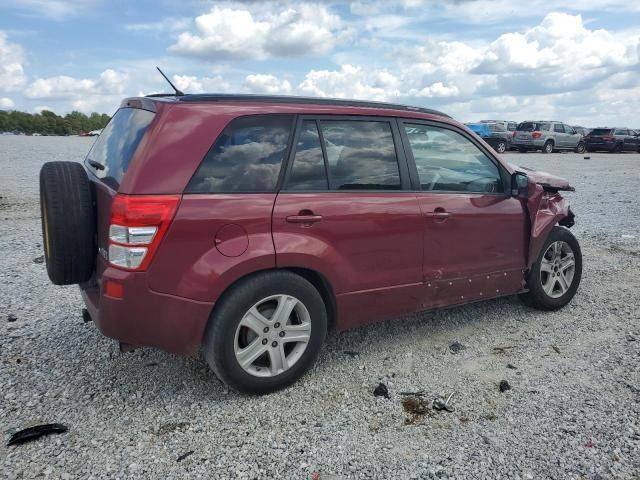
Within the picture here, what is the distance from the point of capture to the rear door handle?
3.26 m

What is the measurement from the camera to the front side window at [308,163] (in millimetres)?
3373

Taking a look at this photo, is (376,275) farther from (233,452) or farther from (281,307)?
(233,452)

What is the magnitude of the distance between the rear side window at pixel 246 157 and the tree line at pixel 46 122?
104m

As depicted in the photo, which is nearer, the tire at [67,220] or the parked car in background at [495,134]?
the tire at [67,220]

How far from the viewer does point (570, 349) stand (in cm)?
410

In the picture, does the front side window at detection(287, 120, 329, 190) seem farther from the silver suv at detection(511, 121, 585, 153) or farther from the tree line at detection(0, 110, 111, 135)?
the tree line at detection(0, 110, 111, 135)

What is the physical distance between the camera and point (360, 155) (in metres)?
3.67

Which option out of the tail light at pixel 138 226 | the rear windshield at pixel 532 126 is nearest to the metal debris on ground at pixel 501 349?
the tail light at pixel 138 226

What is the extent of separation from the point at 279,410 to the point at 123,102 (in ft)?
7.89

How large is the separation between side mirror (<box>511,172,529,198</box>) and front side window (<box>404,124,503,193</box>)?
0.11 metres

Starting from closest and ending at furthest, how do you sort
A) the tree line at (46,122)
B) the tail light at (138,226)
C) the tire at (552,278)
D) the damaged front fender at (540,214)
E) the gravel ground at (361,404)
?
1. the gravel ground at (361,404)
2. the tail light at (138,226)
3. the damaged front fender at (540,214)
4. the tire at (552,278)
5. the tree line at (46,122)

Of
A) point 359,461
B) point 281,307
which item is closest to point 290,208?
point 281,307

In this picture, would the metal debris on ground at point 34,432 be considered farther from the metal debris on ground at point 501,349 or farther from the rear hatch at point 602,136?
the rear hatch at point 602,136

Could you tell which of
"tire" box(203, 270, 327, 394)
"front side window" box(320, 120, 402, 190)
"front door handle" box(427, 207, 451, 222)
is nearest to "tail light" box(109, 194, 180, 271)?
"tire" box(203, 270, 327, 394)
